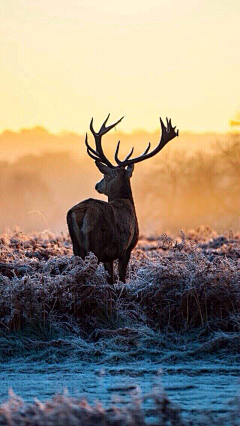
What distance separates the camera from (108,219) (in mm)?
11609

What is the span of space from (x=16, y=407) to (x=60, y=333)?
3.68 metres

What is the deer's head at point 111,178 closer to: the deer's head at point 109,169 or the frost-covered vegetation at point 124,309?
the deer's head at point 109,169

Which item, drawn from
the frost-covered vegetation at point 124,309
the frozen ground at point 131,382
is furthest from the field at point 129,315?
the frozen ground at point 131,382

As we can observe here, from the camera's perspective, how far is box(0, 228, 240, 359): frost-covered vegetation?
9.50 meters

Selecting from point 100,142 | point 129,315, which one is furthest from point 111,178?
point 129,315

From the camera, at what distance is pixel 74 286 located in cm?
1023

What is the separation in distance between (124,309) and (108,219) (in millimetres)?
1603

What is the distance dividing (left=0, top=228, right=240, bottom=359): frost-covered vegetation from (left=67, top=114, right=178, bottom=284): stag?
543mm

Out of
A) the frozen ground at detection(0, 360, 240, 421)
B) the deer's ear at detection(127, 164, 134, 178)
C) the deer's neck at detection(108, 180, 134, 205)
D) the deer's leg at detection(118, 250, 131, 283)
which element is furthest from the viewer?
the deer's ear at detection(127, 164, 134, 178)

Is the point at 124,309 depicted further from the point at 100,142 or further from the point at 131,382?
the point at 100,142

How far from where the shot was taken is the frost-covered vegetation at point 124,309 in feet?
31.2

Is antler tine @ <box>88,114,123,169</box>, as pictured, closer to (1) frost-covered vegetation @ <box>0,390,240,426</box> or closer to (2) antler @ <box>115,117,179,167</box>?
(2) antler @ <box>115,117,179,167</box>

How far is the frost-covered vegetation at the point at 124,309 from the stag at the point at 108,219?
21.4 inches

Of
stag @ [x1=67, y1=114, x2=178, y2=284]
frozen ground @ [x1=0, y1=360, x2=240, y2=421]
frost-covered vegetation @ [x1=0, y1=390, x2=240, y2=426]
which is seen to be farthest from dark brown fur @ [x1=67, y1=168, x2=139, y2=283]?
frost-covered vegetation @ [x1=0, y1=390, x2=240, y2=426]
